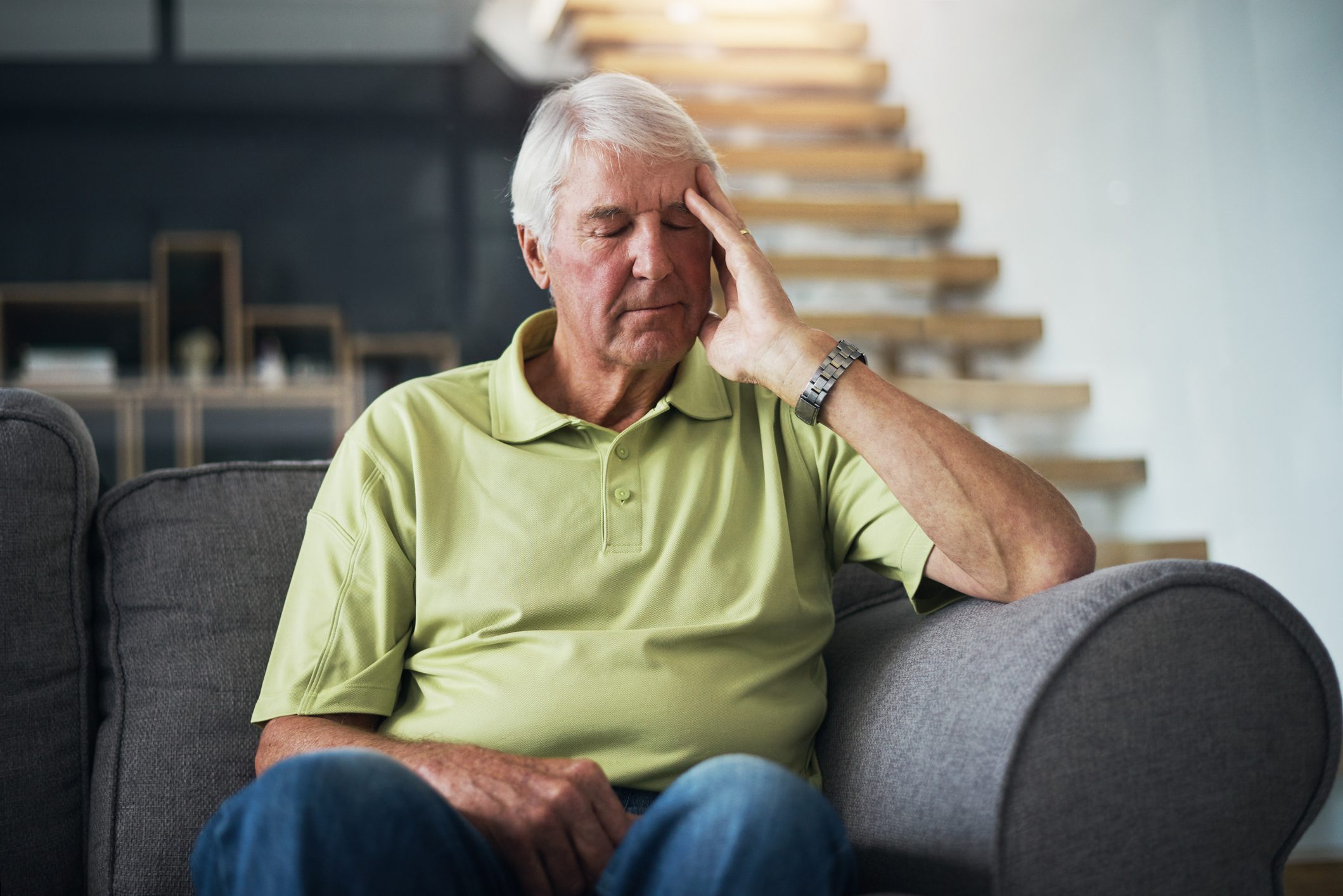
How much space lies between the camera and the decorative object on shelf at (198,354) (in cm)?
521

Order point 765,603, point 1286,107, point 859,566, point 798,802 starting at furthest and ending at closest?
point 1286,107
point 859,566
point 765,603
point 798,802

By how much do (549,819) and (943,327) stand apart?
2656mm

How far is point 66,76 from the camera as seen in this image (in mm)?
5316

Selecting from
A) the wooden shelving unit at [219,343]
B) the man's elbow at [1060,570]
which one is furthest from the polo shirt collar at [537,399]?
the wooden shelving unit at [219,343]

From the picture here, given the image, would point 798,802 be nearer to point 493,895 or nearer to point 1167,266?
point 493,895

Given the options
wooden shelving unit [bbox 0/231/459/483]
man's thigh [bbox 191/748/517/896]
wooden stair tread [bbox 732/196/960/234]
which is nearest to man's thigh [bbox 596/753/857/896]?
man's thigh [bbox 191/748/517/896]

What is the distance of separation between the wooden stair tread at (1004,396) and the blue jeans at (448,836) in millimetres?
2333

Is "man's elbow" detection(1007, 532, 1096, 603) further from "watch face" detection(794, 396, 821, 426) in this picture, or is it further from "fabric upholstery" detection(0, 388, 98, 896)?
"fabric upholstery" detection(0, 388, 98, 896)

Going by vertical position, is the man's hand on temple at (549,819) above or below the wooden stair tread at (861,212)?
below

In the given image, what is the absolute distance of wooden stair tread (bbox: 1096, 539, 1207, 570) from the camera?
2.54m

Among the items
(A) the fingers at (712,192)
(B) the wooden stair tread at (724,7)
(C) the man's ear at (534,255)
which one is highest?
(B) the wooden stair tread at (724,7)

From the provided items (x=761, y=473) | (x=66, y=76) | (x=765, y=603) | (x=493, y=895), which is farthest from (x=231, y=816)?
(x=66, y=76)

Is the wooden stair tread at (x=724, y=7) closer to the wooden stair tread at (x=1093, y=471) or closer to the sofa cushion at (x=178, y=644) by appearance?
the wooden stair tread at (x=1093, y=471)

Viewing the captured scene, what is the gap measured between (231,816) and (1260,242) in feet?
7.32
